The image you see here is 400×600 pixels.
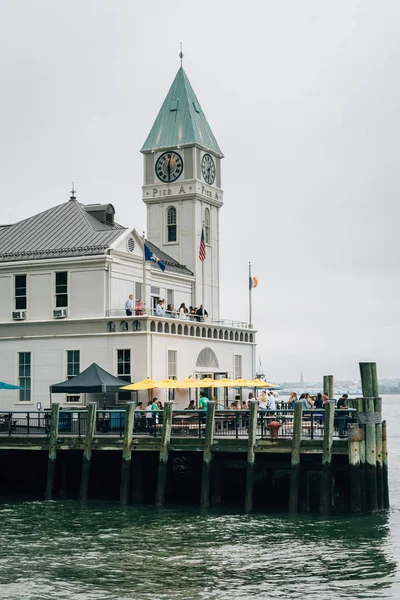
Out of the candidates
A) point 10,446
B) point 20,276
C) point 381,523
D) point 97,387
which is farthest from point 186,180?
point 381,523

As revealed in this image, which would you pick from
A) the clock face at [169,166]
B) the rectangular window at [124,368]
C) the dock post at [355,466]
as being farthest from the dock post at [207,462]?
the clock face at [169,166]

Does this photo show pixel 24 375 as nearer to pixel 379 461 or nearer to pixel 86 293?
pixel 86 293

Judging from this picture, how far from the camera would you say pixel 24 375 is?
55.3 m

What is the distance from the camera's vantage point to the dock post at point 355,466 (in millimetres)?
36219

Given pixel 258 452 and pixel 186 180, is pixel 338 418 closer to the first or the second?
pixel 258 452

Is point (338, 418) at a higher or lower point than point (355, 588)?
higher

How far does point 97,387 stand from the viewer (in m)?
48.8

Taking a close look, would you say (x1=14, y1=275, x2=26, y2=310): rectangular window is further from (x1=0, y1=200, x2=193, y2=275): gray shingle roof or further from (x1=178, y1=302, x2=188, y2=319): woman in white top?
(x1=178, y1=302, x2=188, y2=319): woman in white top

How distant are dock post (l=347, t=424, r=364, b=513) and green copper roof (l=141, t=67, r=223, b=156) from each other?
119 ft

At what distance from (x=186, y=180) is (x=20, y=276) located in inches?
652

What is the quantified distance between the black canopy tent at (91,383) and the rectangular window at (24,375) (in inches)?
214

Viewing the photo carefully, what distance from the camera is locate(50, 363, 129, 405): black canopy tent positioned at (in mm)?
48250

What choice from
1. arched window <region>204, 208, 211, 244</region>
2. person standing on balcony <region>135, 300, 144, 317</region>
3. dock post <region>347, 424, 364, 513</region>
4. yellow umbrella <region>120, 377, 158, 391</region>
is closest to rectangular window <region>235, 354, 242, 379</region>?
arched window <region>204, 208, 211, 244</region>

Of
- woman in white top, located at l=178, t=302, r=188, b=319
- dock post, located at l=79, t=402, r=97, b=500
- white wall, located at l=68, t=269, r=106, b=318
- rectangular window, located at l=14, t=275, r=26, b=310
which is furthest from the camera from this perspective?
woman in white top, located at l=178, t=302, r=188, b=319
